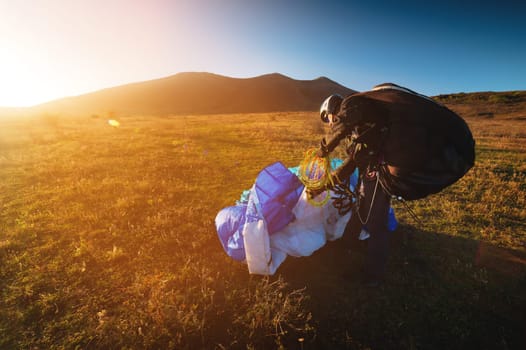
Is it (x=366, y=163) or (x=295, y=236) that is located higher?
(x=366, y=163)

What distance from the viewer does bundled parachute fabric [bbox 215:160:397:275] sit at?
11.7ft

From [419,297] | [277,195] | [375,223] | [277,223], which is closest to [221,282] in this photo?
[277,223]

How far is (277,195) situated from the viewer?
4.01 metres

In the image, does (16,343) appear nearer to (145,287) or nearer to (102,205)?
(145,287)

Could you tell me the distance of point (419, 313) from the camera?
323 cm

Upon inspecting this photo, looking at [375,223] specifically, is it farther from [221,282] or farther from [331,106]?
[221,282]

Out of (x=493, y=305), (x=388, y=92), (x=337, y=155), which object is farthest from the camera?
(x=337, y=155)

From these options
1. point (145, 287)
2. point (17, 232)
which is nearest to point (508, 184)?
point (145, 287)

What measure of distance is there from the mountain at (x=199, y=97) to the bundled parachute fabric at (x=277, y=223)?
3074 inches

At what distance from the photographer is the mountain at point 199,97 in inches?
3319

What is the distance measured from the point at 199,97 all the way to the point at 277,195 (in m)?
101

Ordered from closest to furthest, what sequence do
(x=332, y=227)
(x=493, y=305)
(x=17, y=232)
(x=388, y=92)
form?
1. (x=388, y=92)
2. (x=493, y=305)
3. (x=332, y=227)
4. (x=17, y=232)

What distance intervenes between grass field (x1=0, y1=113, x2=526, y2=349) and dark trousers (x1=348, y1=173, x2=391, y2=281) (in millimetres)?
350

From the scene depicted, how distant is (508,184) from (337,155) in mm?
6233
